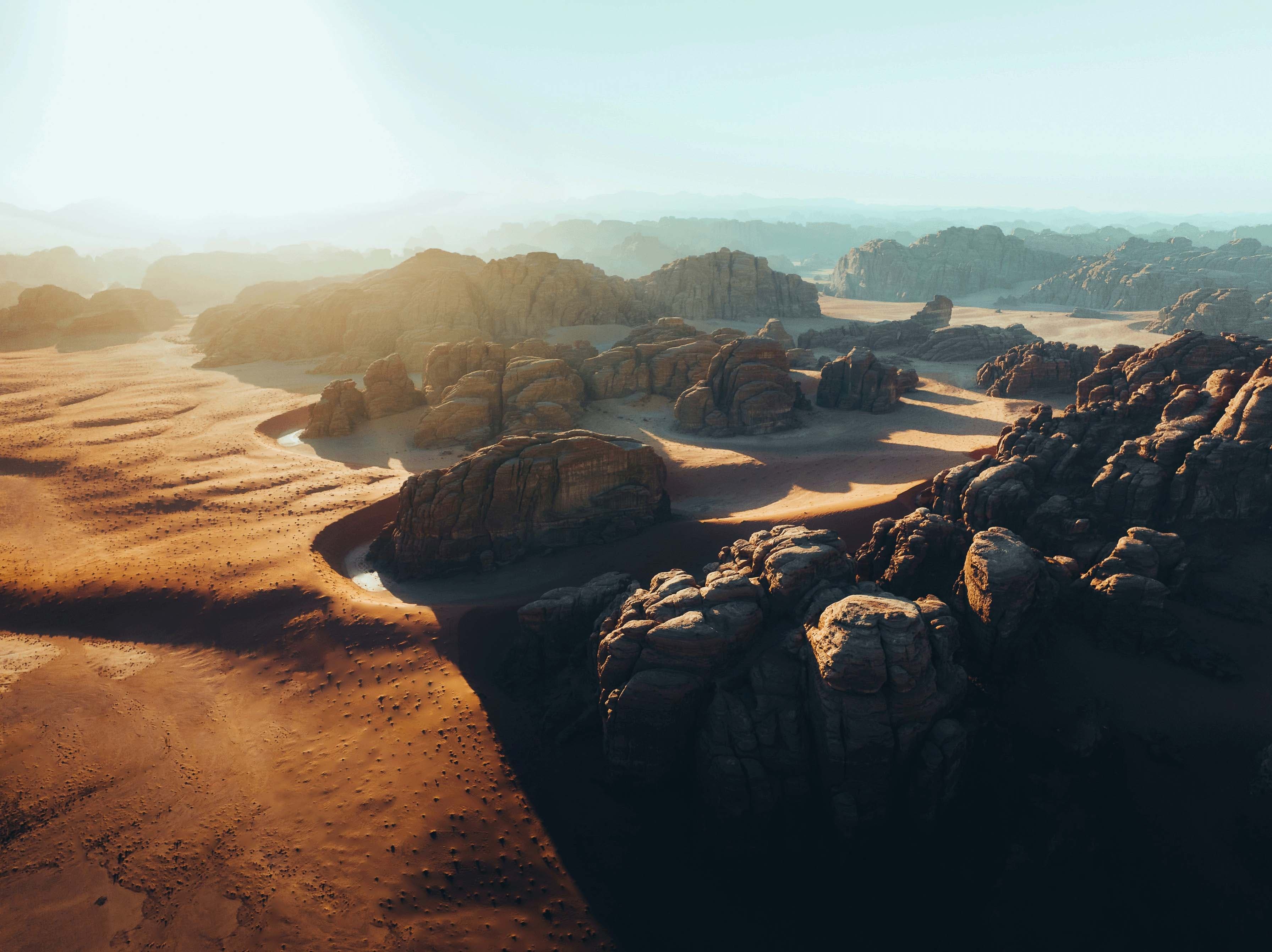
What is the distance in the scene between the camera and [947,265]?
15600 cm

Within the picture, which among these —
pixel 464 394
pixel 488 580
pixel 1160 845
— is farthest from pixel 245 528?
pixel 1160 845

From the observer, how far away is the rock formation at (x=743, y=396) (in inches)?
2116

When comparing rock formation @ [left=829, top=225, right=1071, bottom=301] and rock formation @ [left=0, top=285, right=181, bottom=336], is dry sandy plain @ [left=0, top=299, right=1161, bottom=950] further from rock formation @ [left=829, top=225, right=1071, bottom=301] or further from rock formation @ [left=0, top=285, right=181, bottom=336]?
rock formation @ [left=829, top=225, right=1071, bottom=301]

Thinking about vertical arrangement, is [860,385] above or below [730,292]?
below

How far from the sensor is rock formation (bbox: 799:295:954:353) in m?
85.2

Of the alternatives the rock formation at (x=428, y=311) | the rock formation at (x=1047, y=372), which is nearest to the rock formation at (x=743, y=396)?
the rock formation at (x=1047, y=372)

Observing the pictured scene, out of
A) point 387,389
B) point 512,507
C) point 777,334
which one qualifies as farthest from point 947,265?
point 512,507

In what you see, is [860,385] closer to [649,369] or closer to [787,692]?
[649,369]

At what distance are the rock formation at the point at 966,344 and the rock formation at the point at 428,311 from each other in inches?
1837

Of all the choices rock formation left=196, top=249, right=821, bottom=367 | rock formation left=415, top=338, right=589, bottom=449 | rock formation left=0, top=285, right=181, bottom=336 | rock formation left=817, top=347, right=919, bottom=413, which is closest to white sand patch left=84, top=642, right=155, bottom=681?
rock formation left=415, top=338, right=589, bottom=449

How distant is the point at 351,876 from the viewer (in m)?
17.0

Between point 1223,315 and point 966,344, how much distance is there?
4671cm

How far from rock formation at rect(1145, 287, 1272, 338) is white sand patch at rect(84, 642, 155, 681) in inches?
4675

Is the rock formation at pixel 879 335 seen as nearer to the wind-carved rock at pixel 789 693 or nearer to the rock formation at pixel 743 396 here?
the rock formation at pixel 743 396
